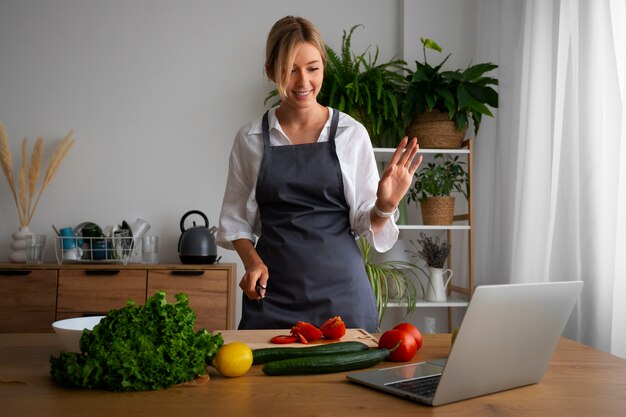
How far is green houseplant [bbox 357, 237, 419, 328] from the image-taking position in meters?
3.54

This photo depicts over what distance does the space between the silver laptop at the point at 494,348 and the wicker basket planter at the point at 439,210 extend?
100.0 inches

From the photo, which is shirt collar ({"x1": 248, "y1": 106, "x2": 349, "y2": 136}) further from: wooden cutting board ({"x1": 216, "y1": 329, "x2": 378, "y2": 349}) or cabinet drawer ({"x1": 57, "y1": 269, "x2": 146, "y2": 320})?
cabinet drawer ({"x1": 57, "y1": 269, "x2": 146, "y2": 320})

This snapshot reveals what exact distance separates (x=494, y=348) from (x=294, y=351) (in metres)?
0.40

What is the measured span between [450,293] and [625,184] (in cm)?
181

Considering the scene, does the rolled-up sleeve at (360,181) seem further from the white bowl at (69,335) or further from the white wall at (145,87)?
the white wall at (145,87)

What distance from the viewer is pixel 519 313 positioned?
995 mm

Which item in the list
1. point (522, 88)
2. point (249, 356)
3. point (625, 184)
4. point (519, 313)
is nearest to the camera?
point (519, 313)

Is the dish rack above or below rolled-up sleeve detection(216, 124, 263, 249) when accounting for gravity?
below

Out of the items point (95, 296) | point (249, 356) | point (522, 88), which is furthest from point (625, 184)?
point (95, 296)

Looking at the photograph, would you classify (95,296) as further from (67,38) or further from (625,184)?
(625,184)

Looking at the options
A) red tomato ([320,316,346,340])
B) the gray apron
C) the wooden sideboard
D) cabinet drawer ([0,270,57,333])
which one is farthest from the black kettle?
red tomato ([320,316,346,340])

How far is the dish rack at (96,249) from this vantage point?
140 inches

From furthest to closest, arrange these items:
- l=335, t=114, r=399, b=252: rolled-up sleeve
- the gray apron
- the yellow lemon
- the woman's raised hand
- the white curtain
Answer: the white curtain < l=335, t=114, r=399, b=252: rolled-up sleeve < the gray apron < the woman's raised hand < the yellow lemon

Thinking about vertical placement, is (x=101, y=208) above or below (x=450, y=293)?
above
